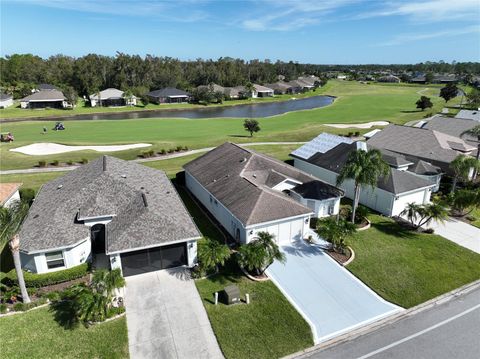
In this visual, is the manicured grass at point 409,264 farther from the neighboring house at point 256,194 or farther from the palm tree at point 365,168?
the palm tree at point 365,168

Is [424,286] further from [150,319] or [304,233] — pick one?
[150,319]

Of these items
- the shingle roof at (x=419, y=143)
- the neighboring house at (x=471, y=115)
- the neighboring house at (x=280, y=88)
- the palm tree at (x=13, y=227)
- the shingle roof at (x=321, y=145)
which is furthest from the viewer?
the neighboring house at (x=280, y=88)

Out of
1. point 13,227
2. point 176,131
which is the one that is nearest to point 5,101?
point 176,131

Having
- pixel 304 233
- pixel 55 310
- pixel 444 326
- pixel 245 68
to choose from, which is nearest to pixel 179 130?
pixel 304 233

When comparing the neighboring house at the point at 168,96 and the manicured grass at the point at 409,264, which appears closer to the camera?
the manicured grass at the point at 409,264

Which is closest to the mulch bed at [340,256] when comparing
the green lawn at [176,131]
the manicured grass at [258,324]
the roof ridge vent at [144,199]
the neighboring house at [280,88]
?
the manicured grass at [258,324]

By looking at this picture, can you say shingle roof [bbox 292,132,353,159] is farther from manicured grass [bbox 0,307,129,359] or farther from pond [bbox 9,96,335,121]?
pond [bbox 9,96,335,121]

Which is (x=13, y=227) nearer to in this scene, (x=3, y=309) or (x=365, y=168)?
(x=3, y=309)
